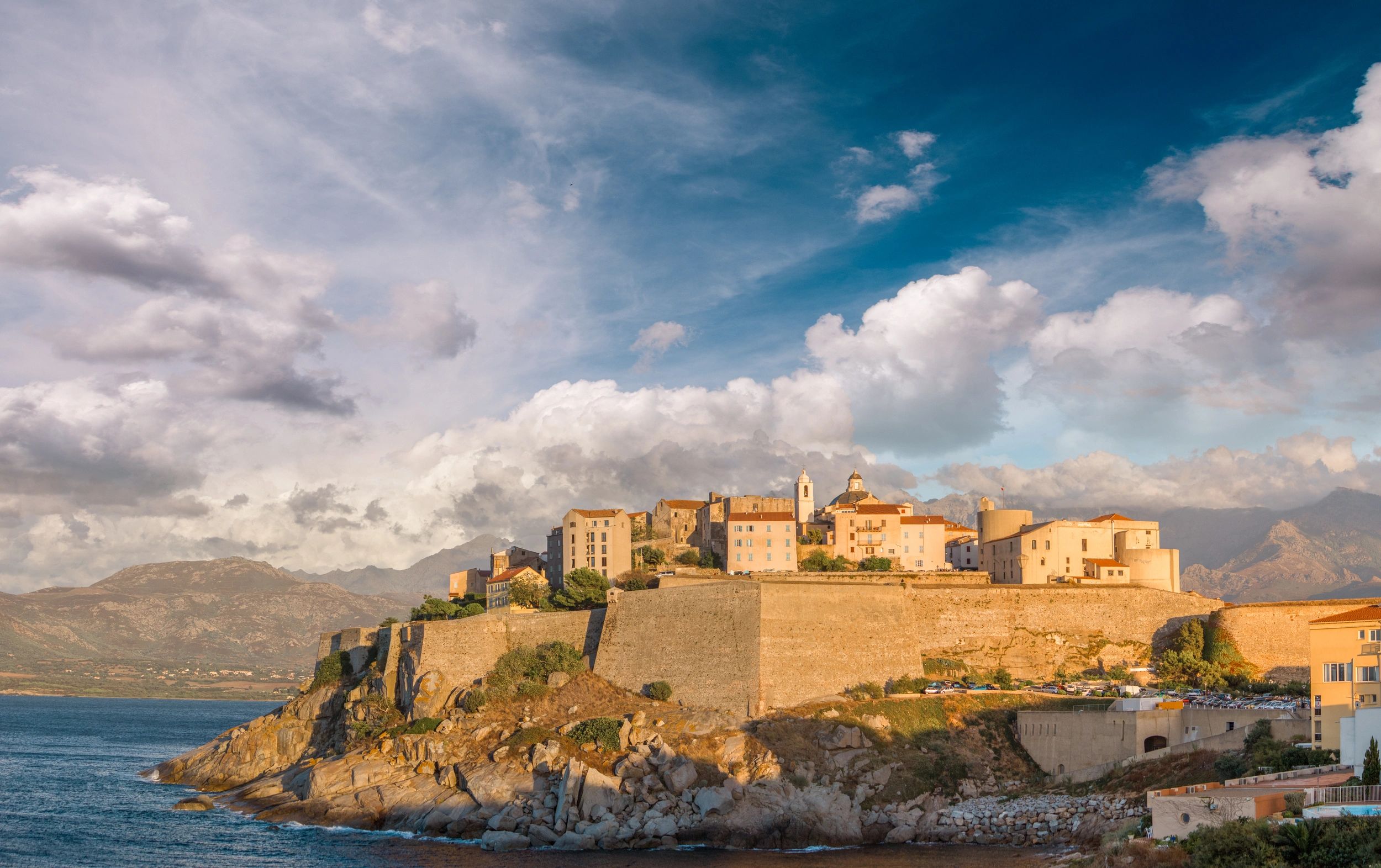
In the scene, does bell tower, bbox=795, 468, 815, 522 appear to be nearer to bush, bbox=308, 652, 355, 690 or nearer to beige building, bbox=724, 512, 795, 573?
beige building, bbox=724, 512, 795, 573

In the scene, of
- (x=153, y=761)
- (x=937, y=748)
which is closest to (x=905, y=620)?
(x=937, y=748)

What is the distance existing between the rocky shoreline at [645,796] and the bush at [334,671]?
41.5ft

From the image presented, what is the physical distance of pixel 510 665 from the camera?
64062mm

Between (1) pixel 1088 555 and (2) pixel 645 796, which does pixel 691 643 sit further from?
(1) pixel 1088 555

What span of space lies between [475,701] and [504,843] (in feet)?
42.1

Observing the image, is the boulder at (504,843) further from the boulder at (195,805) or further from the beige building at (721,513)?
the beige building at (721,513)

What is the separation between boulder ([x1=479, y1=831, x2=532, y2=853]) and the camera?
4919 cm

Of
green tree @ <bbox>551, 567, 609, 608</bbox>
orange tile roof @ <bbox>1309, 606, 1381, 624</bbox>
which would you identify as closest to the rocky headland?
green tree @ <bbox>551, 567, 609, 608</bbox>

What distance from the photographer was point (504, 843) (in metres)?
49.4

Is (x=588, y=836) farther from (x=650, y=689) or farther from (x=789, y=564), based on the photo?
(x=789, y=564)

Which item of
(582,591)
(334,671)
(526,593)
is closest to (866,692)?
(582,591)

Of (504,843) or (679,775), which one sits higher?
(679,775)

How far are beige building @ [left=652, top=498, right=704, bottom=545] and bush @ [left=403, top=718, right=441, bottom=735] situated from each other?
32340 millimetres

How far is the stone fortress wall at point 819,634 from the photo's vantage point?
199ft
